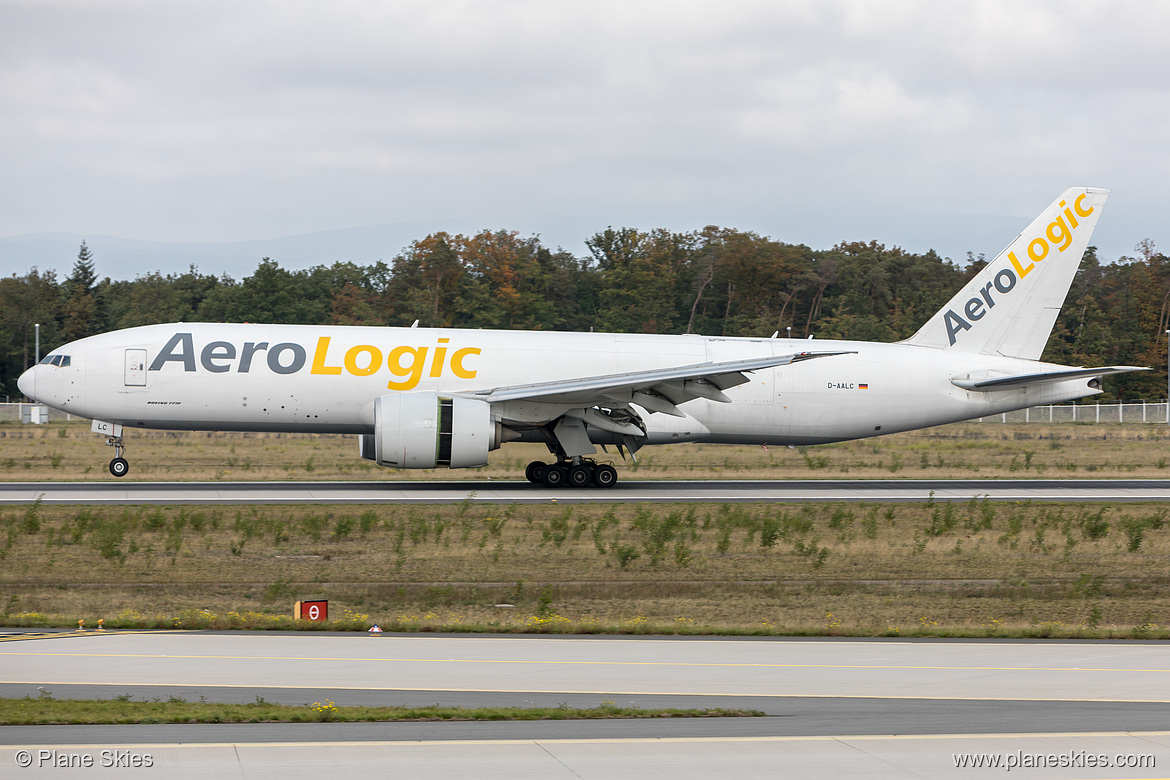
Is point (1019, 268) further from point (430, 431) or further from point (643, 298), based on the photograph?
point (643, 298)

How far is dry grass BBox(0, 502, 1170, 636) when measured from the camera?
14.0 meters

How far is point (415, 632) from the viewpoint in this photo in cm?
1235

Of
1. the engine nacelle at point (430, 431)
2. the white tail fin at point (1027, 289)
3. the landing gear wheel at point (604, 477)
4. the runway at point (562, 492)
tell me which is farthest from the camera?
the white tail fin at point (1027, 289)

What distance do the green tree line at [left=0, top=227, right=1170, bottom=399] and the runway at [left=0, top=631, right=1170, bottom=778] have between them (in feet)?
203

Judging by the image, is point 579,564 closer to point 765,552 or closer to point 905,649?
point 765,552

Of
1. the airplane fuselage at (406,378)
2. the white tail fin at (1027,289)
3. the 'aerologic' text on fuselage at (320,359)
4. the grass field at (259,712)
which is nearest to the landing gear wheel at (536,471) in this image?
the airplane fuselage at (406,378)

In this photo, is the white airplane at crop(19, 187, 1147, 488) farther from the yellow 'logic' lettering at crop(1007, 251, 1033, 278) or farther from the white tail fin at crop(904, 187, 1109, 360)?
the yellow 'logic' lettering at crop(1007, 251, 1033, 278)

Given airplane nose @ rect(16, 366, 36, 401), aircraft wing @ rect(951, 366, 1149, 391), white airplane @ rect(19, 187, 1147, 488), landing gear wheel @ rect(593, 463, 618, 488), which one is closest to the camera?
white airplane @ rect(19, 187, 1147, 488)

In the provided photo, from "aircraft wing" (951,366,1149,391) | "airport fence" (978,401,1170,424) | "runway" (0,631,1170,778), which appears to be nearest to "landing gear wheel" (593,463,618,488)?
"aircraft wing" (951,366,1149,391)

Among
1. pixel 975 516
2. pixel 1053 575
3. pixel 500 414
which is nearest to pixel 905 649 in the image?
pixel 1053 575

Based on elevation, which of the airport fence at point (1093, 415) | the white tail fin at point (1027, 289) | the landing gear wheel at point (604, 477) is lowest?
the landing gear wheel at point (604, 477)

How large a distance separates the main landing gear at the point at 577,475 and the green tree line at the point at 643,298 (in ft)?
155

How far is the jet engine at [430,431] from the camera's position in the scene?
23219mm

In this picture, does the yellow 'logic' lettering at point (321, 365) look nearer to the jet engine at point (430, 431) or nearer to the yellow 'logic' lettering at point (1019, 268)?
the jet engine at point (430, 431)
